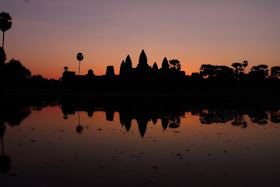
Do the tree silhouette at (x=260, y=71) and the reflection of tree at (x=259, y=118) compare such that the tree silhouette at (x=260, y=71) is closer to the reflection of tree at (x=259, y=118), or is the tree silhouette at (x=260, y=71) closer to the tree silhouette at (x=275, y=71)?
the tree silhouette at (x=275, y=71)

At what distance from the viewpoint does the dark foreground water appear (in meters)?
7.84

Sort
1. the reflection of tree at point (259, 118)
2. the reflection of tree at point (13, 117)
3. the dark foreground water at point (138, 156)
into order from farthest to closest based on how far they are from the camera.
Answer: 1. the reflection of tree at point (259, 118)
2. the reflection of tree at point (13, 117)
3. the dark foreground water at point (138, 156)

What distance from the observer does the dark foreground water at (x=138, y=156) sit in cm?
784

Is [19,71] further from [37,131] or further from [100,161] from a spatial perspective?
[100,161]

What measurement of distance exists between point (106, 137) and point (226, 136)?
683 centimetres

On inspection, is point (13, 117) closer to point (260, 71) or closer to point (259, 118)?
point (259, 118)

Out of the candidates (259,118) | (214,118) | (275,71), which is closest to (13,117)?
(214,118)

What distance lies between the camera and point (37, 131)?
15.8 meters

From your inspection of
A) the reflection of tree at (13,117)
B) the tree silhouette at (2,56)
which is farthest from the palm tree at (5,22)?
the reflection of tree at (13,117)

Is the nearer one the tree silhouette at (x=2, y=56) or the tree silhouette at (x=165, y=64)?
the tree silhouette at (x=2, y=56)

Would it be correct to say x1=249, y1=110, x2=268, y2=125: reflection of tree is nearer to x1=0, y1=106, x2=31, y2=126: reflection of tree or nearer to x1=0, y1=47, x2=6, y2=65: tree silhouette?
x1=0, y1=106, x2=31, y2=126: reflection of tree

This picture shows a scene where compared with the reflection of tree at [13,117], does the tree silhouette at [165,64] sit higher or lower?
higher

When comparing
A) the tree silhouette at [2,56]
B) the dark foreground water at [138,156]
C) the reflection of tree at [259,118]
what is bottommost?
the dark foreground water at [138,156]

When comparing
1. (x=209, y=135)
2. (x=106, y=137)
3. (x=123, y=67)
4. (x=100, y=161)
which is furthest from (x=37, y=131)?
(x=123, y=67)
